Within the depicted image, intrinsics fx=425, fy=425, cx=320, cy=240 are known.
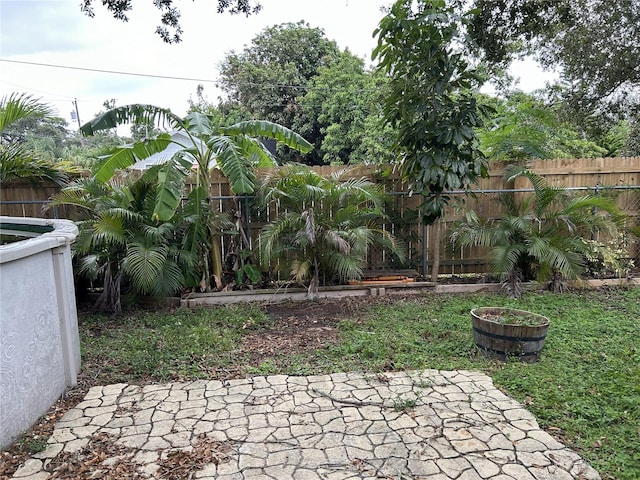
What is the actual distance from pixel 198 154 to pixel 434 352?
393cm

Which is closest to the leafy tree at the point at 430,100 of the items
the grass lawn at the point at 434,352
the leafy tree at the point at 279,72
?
the grass lawn at the point at 434,352

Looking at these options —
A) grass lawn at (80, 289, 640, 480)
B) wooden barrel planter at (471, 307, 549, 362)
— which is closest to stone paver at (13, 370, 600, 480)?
grass lawn at (80, 289, 640, 480)

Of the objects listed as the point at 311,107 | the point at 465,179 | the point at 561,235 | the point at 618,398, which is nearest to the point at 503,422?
the point at 618,398

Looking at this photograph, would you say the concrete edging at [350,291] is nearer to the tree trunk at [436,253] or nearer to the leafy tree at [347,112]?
the tree trunk at [436,253]

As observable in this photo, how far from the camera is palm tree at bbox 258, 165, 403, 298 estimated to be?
564cm

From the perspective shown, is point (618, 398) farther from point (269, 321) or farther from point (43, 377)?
point (43, 377)

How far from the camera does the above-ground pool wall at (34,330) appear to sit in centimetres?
252

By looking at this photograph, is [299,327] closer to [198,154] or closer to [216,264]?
[216,264]

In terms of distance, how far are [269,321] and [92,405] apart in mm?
2238

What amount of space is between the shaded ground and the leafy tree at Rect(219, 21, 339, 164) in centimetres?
1479

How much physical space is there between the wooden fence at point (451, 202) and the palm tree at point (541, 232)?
36 cm

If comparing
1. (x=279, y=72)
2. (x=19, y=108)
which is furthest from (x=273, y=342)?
(x=279, y=72)

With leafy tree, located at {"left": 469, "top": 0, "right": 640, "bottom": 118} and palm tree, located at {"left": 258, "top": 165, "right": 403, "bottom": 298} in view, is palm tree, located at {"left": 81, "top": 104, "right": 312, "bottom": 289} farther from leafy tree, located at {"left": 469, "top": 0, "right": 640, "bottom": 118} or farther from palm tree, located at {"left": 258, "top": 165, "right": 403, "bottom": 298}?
leafy tree, located at {"left": 469, "top": 0, "right": 640, "bottom": 118}

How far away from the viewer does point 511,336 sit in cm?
375
